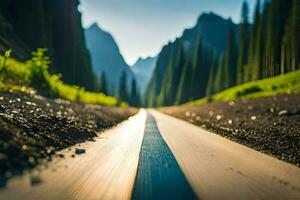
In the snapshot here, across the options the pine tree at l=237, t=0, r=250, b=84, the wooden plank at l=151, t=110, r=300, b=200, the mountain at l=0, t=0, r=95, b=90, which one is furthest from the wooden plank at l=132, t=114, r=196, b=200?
the pine tree at l=237, t=0, r=250, b=84

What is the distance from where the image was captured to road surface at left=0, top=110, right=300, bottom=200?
3572mm

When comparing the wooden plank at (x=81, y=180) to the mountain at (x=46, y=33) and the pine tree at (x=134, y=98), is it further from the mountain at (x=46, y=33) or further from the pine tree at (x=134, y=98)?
the pine tree at (x=134, y=98)

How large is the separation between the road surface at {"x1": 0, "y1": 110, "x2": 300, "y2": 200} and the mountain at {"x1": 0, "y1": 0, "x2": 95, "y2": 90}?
58.0ft

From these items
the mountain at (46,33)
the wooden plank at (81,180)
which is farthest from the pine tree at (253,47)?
the wooden plank at (81,180)

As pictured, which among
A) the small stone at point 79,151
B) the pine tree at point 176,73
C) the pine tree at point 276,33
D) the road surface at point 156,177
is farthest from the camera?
the pine tree at point 176,73

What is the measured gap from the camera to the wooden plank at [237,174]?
3.88 metres

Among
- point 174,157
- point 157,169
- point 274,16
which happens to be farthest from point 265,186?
point 274,16

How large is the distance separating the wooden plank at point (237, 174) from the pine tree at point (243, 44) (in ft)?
242

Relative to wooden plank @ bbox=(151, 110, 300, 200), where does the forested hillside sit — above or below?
above

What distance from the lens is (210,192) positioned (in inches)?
151

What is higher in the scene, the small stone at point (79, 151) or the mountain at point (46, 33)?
the mountain at point (46, 33)

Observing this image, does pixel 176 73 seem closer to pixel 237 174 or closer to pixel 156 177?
pixel 237 174

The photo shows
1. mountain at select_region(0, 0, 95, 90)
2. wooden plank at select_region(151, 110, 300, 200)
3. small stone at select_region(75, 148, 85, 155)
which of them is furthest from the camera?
mountain at select_region(0, 0, 95, 90)

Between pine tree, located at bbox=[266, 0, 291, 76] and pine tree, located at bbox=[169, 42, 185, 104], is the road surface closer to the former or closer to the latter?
pine tree, located at bbox=[266, 0, 291, 76]
